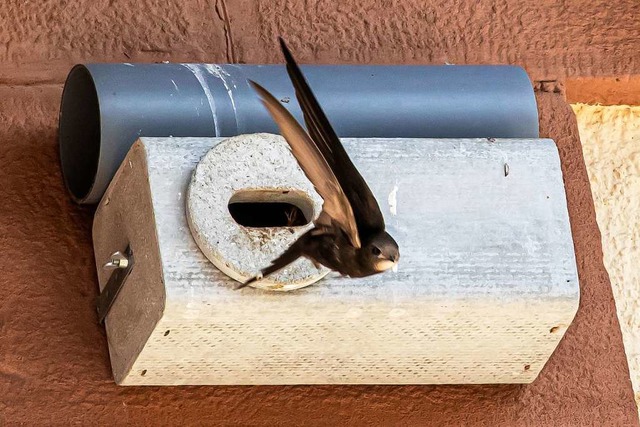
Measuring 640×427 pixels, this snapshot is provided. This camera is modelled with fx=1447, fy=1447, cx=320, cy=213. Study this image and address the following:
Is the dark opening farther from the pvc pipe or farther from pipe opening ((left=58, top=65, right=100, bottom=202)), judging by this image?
pipe opening ((left=58, top=65, right=100, bottom=202))

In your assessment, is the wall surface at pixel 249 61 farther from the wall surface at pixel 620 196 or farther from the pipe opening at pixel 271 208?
the pipe opening at pixel 271 208

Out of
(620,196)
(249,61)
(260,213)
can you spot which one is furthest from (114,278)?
(620,196)

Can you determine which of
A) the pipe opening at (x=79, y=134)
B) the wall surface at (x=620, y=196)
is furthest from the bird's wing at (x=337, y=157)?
the wall surface at (x=620, y=196)

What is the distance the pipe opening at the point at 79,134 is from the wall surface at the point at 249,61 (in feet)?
0.08

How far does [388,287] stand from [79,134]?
537mm

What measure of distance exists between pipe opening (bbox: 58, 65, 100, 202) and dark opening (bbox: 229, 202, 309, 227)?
22 centimetres

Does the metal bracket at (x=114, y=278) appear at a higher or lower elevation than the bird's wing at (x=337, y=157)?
lower

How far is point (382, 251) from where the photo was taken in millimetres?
1681

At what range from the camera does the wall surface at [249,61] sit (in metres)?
1.90

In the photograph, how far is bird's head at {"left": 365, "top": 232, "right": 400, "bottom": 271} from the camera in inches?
65.9

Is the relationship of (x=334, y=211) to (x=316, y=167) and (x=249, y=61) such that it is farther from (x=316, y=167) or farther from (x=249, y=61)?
(x=249, y=61)

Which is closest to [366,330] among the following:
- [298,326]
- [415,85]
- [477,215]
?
[298,326]

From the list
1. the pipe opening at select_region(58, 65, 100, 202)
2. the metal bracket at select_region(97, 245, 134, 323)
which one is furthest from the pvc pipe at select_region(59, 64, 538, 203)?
the metal bracket at select_region(97, 245, 134, 323)

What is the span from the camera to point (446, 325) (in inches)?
70.2
